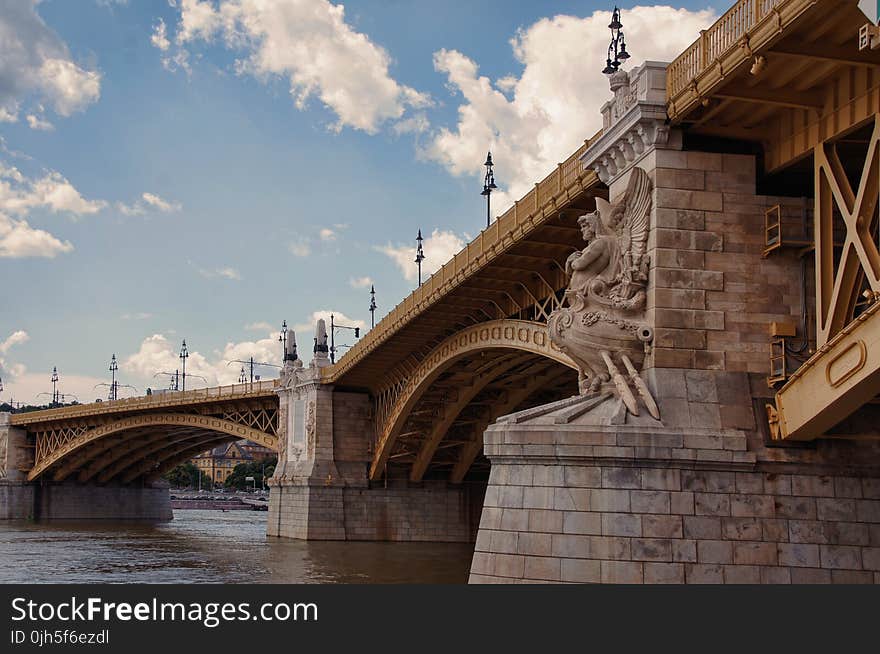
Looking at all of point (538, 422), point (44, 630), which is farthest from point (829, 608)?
point (44, 630)

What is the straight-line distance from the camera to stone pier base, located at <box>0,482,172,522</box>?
92.5 metres

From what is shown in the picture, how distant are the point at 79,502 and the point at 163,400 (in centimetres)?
2322

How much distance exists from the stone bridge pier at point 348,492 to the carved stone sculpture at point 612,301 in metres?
37.5

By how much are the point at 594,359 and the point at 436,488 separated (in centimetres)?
3998

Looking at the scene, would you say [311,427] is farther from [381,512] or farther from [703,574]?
[703,574]

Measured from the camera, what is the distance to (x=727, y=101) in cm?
1973

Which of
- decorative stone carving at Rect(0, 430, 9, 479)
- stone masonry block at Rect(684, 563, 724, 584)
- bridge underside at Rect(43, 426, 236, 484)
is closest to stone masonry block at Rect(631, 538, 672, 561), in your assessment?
stone masonry block at Rect(684, 563, 724, 584)

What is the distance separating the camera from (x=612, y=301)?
20.7 metres

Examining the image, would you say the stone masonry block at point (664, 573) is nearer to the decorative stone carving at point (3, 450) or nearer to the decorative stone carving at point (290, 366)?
the decorative stone carving at point (290, 366)

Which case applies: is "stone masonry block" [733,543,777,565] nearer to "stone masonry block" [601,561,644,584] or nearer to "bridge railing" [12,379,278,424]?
"stone masonry block" [601,561,644,584]

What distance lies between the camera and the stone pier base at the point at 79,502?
92.5m

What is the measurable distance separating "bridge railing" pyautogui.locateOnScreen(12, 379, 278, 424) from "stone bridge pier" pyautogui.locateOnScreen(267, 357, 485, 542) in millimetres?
7759

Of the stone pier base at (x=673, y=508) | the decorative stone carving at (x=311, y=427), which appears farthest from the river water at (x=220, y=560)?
the stone pier base at (x=673, y=508)

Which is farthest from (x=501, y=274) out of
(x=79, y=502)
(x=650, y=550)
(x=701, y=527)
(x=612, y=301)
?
(x=79, y=502)
